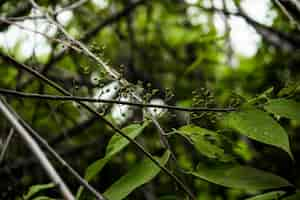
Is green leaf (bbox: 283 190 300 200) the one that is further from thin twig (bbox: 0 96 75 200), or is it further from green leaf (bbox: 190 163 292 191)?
thin twig (bbox: 0 96 75 200)

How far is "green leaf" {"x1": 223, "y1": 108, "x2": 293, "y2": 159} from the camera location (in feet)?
2.00

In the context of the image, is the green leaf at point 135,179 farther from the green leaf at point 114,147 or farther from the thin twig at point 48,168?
the thin twig at point 48,168

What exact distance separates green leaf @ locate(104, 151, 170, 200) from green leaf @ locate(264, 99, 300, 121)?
0.54ft

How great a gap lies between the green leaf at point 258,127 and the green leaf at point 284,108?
0.01 m

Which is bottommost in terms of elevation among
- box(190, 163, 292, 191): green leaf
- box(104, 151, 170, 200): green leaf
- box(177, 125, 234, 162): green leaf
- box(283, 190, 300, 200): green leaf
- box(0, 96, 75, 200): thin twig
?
box(283, 190, 300, 200): green leaf

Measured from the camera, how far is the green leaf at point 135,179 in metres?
0.63

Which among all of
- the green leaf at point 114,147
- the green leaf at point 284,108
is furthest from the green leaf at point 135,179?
the green leaf at point 284,108

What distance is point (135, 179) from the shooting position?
65cm

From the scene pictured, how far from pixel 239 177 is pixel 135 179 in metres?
0.15

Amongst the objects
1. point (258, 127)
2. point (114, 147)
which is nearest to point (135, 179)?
point (114, 147)

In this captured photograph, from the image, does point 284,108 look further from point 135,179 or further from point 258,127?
point 135,179

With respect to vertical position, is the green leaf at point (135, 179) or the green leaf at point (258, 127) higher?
the green leaf at point (258, 127)

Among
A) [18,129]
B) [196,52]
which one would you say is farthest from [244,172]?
[196,52]

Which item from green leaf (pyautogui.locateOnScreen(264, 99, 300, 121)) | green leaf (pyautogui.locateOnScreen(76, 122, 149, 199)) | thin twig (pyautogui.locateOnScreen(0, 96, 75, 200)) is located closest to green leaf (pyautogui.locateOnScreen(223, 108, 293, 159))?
Answer: green leaf (pyautogui.locateOnScreen(264, 99, 300, 121))
